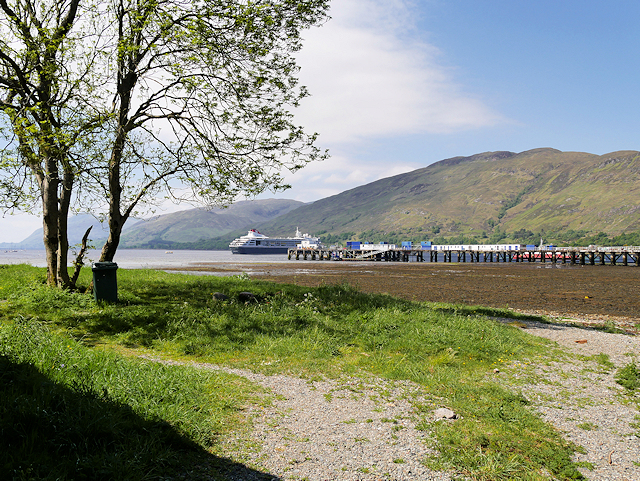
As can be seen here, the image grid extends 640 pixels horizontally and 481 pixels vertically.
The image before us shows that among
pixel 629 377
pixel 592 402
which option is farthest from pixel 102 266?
pixel 629 377

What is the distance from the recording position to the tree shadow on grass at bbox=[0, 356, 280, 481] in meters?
3.82

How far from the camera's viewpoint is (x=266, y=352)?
920 cm

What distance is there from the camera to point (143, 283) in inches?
643

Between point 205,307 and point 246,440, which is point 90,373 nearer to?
point 246,440

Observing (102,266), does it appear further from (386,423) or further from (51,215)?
(386,423)

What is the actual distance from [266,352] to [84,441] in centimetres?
515

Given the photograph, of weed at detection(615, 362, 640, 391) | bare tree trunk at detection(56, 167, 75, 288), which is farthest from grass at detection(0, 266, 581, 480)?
weed at detection(615, 362, 640, 391)

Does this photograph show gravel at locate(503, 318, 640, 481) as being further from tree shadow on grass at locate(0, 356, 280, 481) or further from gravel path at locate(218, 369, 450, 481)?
tree shadow on grass at locate(0, 356, 280, 481)

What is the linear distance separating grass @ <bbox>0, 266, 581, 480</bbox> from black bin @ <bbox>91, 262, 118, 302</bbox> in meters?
0.41

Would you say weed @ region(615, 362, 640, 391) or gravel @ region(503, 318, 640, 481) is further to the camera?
weed @ region(615, 362, 640, 391)

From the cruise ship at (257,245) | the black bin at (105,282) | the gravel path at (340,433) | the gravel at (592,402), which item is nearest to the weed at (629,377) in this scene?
the gravel at (592,402)

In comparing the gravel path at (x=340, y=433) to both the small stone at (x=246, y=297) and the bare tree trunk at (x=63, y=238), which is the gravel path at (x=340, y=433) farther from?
the bare tree trunk at (x=63, y=238)

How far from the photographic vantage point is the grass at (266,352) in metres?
5.10

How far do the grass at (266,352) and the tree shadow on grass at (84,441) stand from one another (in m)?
0.05
